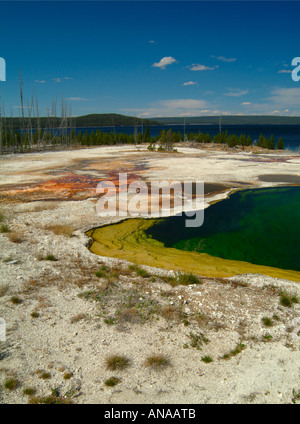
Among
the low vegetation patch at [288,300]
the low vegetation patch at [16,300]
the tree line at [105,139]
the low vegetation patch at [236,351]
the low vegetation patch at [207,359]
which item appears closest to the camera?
the low vegetation patch at [207,359]

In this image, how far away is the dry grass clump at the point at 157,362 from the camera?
19.2ft

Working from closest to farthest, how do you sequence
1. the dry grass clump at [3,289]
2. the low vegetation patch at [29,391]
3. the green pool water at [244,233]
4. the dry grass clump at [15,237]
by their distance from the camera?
the low vegetation patch at [29,391]
the dry grass clump at [3,289]
the dry grass clump at [15,237]
the green pool water at [244,233]

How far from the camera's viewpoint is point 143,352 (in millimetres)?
6262

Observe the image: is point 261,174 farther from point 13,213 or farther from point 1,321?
point 1,321

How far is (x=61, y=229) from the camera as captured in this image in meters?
12.9

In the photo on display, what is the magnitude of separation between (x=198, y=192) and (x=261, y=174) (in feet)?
32.5

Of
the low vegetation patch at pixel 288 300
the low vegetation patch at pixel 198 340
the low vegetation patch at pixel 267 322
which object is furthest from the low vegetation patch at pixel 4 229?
the low vegetation patch at pixel 288 300

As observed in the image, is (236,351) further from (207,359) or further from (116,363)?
(116,363)

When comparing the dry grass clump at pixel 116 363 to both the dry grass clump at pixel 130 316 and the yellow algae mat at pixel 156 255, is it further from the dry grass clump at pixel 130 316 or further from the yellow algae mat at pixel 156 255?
the yellow algae mat at pixel 156 255

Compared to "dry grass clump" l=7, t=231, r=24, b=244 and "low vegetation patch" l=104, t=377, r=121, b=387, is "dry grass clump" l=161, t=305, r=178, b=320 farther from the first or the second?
"dry grass clump" l=7, t=231, r=24, b=244

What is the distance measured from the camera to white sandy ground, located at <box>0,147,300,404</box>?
535cm

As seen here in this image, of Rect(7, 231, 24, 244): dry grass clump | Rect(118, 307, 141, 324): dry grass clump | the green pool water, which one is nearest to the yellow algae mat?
the green pool water

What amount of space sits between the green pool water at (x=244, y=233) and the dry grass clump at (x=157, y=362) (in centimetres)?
643

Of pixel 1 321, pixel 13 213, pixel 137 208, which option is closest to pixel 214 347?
pixel 1 321
